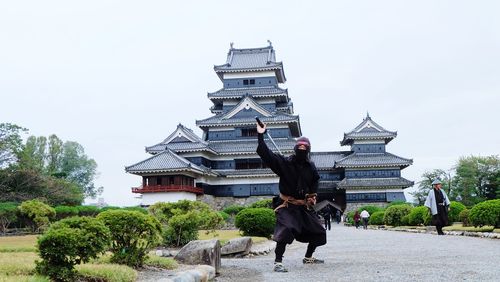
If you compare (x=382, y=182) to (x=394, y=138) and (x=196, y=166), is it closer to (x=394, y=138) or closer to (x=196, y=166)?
(x=394, y=138)

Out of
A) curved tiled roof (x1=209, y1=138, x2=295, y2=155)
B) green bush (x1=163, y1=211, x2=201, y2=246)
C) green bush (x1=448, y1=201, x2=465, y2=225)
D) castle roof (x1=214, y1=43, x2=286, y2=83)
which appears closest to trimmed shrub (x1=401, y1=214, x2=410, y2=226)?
green bush (x1=448, y1=201, x2=465, y2=225)

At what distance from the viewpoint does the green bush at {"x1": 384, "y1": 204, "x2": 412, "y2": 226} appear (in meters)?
32.7

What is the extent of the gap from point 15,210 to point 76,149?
1924 inches

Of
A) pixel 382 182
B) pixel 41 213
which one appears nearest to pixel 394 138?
pixel 382 182

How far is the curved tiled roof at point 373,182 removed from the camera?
5112cm

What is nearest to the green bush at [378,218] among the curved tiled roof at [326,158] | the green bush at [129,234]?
the curved tiled roof at [326,158]

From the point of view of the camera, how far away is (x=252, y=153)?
50469 mm

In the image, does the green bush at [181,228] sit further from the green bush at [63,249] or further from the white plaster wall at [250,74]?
the white plaster wall at [250,74]

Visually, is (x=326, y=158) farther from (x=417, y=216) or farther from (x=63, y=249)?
(x=63, y=249)

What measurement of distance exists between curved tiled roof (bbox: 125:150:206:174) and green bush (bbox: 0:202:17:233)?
1713 centimetres

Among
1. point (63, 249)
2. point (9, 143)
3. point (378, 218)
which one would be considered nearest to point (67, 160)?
point (9, 143)

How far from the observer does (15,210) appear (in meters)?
28.2

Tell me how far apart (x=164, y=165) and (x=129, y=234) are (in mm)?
36855

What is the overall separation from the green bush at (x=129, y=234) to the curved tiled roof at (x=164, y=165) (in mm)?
35515
